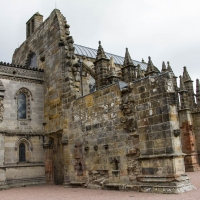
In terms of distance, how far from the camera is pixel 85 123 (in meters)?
13.6

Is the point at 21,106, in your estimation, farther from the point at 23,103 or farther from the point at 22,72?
the point at 22,72

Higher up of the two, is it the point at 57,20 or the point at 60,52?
the point at 57,20

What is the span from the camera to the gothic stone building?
10.2m

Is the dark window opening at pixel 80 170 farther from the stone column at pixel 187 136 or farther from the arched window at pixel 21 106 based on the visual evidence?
the stone column at pixel 187 136

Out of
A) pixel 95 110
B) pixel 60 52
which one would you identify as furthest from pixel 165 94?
pixel 60 52

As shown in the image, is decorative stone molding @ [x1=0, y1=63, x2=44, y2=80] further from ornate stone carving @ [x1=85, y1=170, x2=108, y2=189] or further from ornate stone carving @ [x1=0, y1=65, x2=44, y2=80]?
ornate stone carving @ [x1=85, y1=170, x2=108, y2=189]

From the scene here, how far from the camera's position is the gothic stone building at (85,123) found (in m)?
10.2

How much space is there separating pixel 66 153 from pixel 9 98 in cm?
461

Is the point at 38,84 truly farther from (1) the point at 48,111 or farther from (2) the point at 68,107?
(2) the point at 68,107

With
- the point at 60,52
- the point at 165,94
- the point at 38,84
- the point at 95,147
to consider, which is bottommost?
the point at 95,147

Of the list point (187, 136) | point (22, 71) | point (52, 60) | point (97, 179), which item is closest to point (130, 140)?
point (97, 179)

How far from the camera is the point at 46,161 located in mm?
16453

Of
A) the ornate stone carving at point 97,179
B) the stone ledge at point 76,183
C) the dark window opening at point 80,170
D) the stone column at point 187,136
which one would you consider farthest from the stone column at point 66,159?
the stone column at point 187,136

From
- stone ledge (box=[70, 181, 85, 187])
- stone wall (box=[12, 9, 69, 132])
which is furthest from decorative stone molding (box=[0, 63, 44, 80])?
stone ledge (box=[70, 181, 85, 187])
